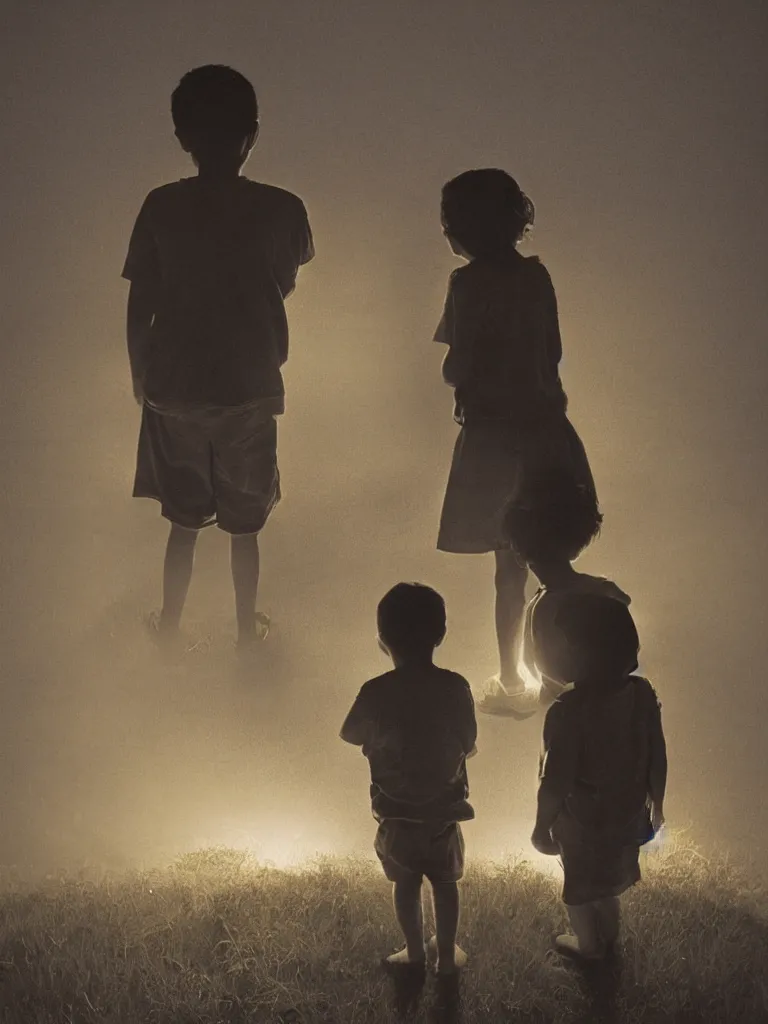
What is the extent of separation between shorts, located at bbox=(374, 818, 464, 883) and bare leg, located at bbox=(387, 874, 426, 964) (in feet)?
0.09

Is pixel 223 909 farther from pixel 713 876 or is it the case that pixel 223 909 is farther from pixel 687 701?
pixel 687 701

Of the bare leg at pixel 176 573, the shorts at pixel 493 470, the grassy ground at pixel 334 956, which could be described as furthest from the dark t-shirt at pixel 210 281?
the grassy ground at pixel 334 956

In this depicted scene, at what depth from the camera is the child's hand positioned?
3076 mm

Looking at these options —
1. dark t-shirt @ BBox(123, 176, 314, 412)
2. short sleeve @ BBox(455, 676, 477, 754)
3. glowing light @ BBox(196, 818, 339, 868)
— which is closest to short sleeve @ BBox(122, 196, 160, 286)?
dark t-shirt @ BBox(123, 176, 314, 412)

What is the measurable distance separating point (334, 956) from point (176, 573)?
Result: 1.10 metres

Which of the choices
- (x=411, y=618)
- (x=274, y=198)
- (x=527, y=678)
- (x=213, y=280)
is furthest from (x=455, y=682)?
(x=274, y=198)

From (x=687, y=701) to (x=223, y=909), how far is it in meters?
2.12

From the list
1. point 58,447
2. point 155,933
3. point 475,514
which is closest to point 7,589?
point 58,447

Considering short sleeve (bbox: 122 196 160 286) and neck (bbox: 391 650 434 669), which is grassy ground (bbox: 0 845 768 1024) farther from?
short sleeve (bbox: 122 196 160 286)

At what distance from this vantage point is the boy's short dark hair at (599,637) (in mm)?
2928

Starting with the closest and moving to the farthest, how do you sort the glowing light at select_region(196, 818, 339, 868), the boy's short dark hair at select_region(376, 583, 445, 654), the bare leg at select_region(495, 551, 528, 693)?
the boy's short dark hair at select_region(376, 583, 445, 654)
the bare leg at select_region(495, 551, 528, 693)
the glowing light at select_region(196, 818, 339, 868)

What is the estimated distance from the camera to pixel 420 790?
9.71ft

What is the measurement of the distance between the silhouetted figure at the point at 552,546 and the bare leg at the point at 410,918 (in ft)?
1.97

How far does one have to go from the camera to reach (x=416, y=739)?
2.96 m
